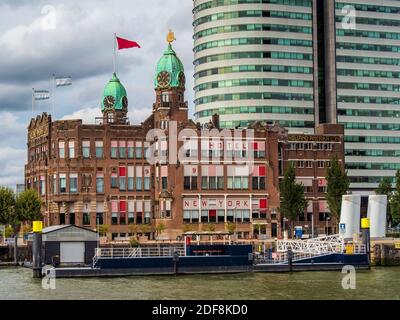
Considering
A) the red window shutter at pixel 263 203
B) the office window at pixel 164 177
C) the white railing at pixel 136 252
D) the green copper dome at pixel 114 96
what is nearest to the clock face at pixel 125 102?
the green copper dome at pixel 114 96

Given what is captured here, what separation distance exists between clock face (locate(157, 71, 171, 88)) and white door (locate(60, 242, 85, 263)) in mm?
62179

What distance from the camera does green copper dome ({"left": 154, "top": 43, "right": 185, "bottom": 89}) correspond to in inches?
6186

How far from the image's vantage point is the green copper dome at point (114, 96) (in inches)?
6860

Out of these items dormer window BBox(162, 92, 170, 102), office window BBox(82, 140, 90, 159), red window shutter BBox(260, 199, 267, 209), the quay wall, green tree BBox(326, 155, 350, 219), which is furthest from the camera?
dormer window BBox(162, 92, 170, 102)

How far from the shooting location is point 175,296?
65750 millimetres

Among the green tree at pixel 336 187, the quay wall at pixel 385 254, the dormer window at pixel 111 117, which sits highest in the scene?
the dormer window at pixel 111 117

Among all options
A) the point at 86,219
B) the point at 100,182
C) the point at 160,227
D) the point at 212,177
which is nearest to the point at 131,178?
the point at 100,182

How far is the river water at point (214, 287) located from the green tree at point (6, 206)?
3259cm

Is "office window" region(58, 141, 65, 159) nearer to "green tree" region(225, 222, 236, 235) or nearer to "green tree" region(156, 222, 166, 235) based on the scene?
"green tree" region(156, 222, 166, 235)

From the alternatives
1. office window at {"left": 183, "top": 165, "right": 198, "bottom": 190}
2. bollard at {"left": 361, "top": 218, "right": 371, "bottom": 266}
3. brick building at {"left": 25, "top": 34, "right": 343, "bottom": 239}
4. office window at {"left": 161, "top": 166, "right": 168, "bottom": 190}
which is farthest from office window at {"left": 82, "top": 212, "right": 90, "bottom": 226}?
bollard at {"left": 361, "top": 218, "right": 371, "bottom": 266}

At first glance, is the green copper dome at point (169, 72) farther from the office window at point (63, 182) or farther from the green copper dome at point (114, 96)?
the office window at point (63, 182)

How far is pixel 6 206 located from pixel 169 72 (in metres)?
50.0

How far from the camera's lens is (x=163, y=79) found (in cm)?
15750
